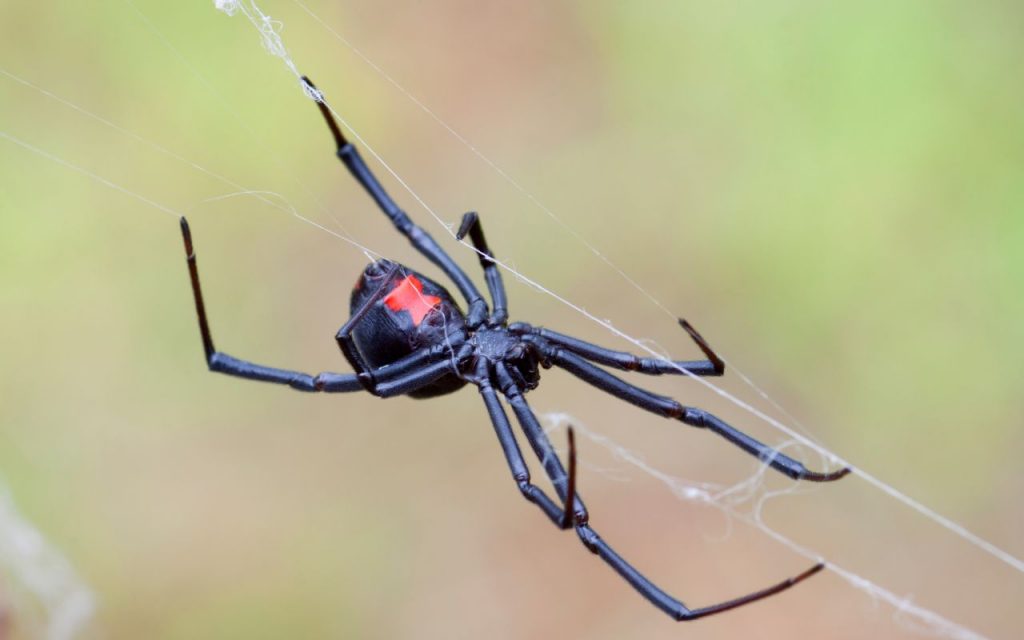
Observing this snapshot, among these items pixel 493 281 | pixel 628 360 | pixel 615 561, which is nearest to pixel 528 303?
pixel 493 281

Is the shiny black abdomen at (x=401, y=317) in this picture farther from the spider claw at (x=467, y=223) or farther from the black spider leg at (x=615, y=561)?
the black spider leg at (x=615, y=561)

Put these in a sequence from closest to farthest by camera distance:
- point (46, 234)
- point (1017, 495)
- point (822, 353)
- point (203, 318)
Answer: point (203, 318), point (1017, 495), point (822, 353), point (46, 234)

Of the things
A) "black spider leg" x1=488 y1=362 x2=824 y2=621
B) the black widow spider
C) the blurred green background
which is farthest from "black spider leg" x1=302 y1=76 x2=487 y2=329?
the blurred green background

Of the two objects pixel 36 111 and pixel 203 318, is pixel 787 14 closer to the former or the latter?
pixel 203 318

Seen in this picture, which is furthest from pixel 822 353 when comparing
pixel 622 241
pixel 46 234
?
pixel 46 234

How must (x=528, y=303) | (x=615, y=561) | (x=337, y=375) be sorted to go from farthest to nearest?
(x=528, y=303) < (x=337, y=375) < (x=615, y=561)

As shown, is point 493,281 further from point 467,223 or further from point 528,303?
point 528,303

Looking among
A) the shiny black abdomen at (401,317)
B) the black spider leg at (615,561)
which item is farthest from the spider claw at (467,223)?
the black spider leg at (615,561)
